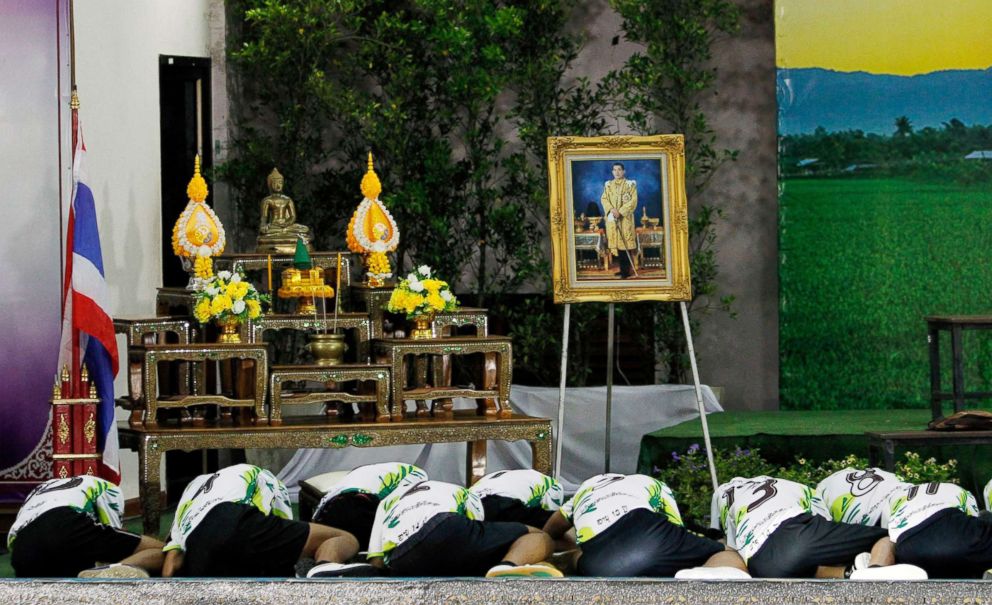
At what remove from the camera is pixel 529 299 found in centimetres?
777

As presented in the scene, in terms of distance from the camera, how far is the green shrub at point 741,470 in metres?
5.97

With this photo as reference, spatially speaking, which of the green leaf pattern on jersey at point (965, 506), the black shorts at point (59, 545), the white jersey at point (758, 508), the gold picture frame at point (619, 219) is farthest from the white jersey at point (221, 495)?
the gold picture frame at point (619, 219)

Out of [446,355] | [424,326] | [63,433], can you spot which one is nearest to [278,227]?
[424,326]

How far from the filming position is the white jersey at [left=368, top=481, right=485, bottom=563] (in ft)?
10.9

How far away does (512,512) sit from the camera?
3791mm

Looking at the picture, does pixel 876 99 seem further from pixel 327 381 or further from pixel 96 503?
pixel 96 503

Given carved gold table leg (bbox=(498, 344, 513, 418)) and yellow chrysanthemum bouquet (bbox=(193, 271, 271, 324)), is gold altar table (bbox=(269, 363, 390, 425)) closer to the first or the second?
yellow chrysanthemum bouquet (bbox=(193, 271, 271, 324))

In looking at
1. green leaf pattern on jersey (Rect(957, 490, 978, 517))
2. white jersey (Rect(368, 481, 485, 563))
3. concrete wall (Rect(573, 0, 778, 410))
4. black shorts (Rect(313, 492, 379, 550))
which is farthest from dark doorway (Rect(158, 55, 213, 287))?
green leaf pattern on jersey (Rect(957, 490, 978, 517))

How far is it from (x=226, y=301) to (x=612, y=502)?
251 centimetres

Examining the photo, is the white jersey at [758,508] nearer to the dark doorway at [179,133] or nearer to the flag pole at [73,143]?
the flag pole at [73,143]

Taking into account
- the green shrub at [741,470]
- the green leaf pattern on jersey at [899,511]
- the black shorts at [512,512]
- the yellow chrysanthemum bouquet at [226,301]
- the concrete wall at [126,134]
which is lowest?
the green shrub at [741,470]

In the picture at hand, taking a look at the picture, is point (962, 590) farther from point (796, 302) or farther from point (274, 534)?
point (796, 302)

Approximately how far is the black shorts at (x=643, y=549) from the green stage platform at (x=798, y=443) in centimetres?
317

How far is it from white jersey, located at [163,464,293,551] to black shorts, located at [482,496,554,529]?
0.54 metres
